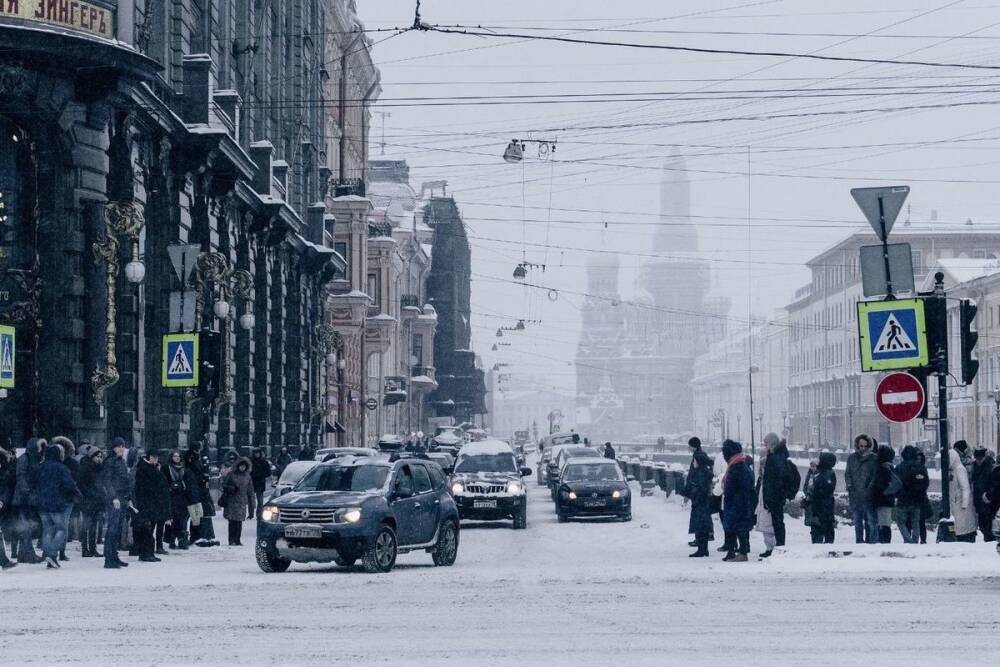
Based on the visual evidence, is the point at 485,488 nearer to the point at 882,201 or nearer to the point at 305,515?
the point at 305,515

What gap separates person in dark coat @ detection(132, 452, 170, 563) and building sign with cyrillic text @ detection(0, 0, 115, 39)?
7.39 m

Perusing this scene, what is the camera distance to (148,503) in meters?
23.8

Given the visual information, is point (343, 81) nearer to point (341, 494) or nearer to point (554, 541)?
point (554, 541)

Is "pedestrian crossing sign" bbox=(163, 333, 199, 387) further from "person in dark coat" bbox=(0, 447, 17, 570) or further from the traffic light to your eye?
the traffic light

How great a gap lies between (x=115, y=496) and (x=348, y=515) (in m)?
3.51

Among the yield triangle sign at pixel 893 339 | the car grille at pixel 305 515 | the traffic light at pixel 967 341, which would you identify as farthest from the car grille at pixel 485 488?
the yield triangle sign at pixel 893 339

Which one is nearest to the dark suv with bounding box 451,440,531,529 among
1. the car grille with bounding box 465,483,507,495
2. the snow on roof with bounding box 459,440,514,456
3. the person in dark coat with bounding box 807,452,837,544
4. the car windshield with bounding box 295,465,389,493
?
the car grille with bounding box 465,483,507,495

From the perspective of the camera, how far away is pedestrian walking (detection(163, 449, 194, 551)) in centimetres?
2563

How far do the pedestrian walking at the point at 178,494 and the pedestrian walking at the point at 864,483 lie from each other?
971cm

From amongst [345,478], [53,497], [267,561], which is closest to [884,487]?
[345,478]

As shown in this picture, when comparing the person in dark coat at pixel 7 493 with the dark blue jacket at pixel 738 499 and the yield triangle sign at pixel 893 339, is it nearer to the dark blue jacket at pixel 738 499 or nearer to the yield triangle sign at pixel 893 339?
the dark blue jacket at pixel 738 499

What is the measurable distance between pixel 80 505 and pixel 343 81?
1792 inches

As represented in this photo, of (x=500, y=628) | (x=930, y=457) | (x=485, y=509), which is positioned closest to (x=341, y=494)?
(x=500, y=628)

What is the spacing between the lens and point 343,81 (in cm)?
6888
